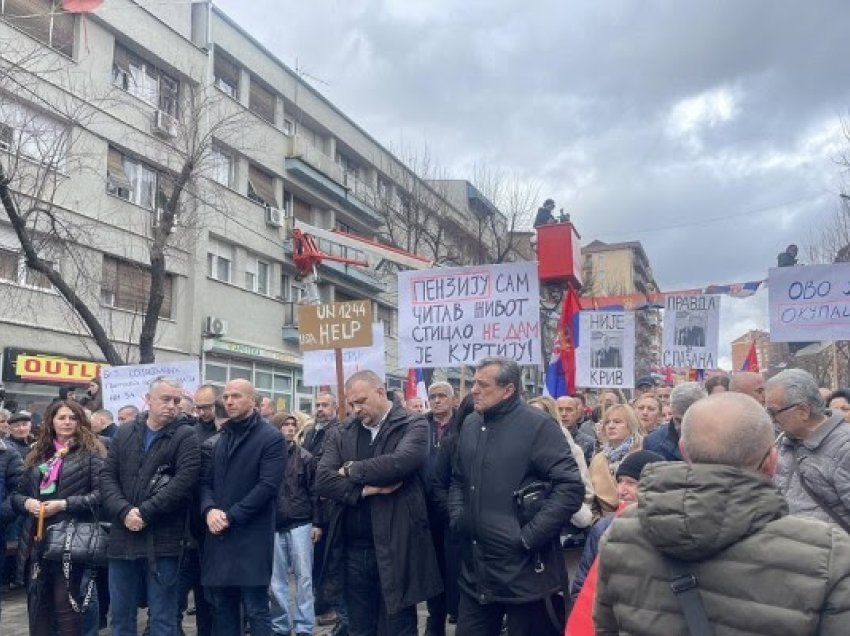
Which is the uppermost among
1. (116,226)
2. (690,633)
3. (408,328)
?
(116,226)

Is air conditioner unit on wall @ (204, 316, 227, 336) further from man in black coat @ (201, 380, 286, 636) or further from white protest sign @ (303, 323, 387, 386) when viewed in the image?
man in black coat @ (201, 380, 286, 636)

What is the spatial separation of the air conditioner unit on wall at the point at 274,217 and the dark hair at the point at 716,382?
23.6 metres

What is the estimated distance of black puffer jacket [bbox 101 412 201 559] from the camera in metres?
5.82

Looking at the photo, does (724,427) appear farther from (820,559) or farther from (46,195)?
(46,195)

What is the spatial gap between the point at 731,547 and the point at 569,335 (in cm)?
785

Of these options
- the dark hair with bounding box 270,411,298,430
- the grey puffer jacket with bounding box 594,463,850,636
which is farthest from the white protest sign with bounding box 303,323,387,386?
the grey puffer jacket with bounding box 594,463,850,636

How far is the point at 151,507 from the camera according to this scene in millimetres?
5750

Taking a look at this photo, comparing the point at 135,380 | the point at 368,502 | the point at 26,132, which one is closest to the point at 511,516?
the point at 368,502

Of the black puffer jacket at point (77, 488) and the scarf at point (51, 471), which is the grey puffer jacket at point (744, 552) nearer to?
the black puffer jacket at point (77, 488)

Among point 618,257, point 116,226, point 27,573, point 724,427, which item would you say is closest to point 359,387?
point 27,573

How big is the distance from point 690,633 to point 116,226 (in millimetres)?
21819

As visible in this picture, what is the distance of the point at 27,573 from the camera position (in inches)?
264

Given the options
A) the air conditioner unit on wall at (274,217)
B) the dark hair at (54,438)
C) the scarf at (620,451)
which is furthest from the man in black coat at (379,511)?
the air conditioner unit on wall at (274,217)

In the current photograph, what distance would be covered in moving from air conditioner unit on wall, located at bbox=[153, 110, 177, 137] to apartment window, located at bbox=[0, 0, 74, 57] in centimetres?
291
